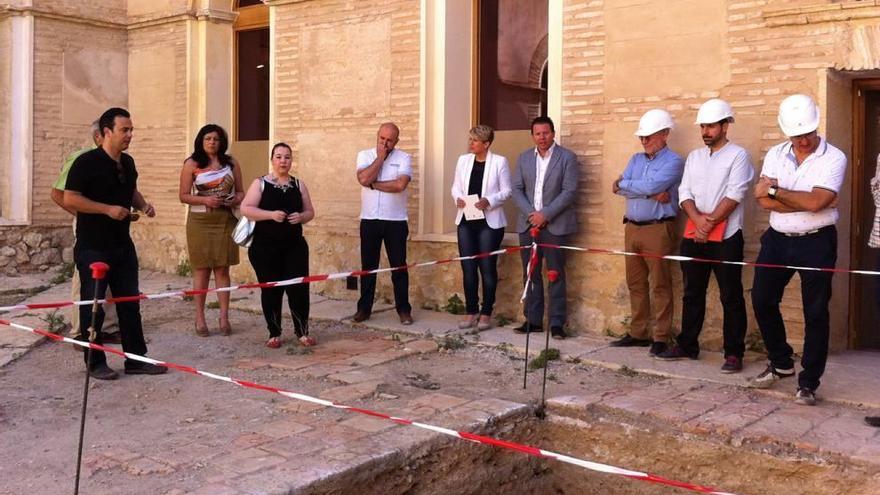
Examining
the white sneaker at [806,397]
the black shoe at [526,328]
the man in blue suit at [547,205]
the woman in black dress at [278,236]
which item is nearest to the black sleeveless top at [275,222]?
the woman in black dress at [278,236]

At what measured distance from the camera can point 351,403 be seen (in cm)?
605

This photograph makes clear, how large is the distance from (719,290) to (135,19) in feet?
28.7

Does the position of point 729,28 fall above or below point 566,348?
above

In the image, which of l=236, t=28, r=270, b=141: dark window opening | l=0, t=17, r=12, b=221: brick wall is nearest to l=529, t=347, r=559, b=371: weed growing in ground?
l=236, t=28, r=270, b=141: dark window opening

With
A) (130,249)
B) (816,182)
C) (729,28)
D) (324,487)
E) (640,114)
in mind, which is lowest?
(324,487)

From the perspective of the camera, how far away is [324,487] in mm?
4598

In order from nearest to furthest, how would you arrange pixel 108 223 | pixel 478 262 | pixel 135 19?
pixel 108 223 → pixel 478 262 → pixel 135 19

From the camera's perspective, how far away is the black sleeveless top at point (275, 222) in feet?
24.7

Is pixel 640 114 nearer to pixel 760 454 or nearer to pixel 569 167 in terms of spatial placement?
pixel 569 167

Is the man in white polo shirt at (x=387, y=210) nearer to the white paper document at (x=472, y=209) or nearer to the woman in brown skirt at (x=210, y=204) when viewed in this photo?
the white paper document at (x=472, y=209)

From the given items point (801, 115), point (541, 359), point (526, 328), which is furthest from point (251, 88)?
point (801, 115)

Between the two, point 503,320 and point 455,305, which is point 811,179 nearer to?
point 503,320

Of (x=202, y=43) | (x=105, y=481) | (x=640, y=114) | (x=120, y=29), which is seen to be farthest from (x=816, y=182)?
(x=120, y=29)

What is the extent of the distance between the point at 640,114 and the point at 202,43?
20.6 ft
